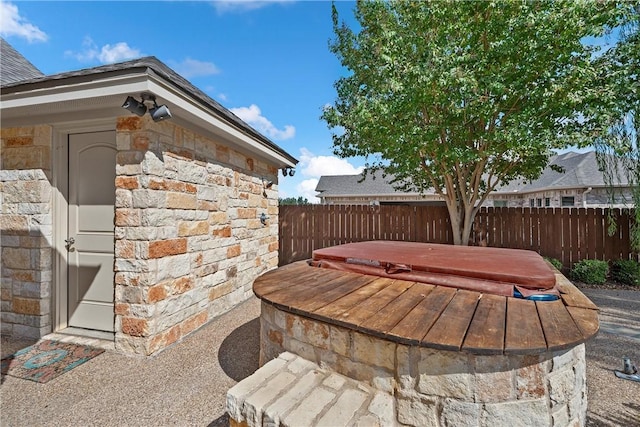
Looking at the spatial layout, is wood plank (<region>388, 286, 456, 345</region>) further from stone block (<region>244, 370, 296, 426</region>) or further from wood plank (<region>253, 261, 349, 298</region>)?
Result: wood plank (<region>253, 261, 349, 298</region>)

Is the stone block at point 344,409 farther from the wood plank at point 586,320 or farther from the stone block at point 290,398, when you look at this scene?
the wood plank at point 586,320

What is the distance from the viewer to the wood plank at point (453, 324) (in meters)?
1.31

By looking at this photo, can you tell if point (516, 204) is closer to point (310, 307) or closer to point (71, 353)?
point (310, 307)

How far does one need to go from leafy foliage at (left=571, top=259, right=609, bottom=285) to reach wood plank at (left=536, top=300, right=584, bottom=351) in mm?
5125

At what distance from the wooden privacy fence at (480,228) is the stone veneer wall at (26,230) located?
5.15 metres

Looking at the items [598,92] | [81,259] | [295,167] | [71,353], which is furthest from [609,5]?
[71,353]

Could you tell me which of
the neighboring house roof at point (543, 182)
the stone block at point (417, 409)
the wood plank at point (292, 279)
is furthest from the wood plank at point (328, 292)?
the neighboring house roof at point (543, 182)

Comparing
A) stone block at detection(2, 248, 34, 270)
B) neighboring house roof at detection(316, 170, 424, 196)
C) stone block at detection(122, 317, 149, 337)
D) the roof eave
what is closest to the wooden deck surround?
stone block at detection(122, 317, 149, 337)

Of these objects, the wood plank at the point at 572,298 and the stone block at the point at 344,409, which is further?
the wood plank at the point at 572,298

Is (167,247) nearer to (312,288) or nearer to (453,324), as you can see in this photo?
(312,288)

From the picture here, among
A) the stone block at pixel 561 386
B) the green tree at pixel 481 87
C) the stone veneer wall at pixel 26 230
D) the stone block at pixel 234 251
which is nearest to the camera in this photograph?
the stone block at pixel 561 386

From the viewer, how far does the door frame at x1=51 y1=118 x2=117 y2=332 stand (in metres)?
3.10

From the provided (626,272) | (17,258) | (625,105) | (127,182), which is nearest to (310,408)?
(127,182)

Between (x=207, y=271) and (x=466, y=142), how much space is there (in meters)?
5.53
